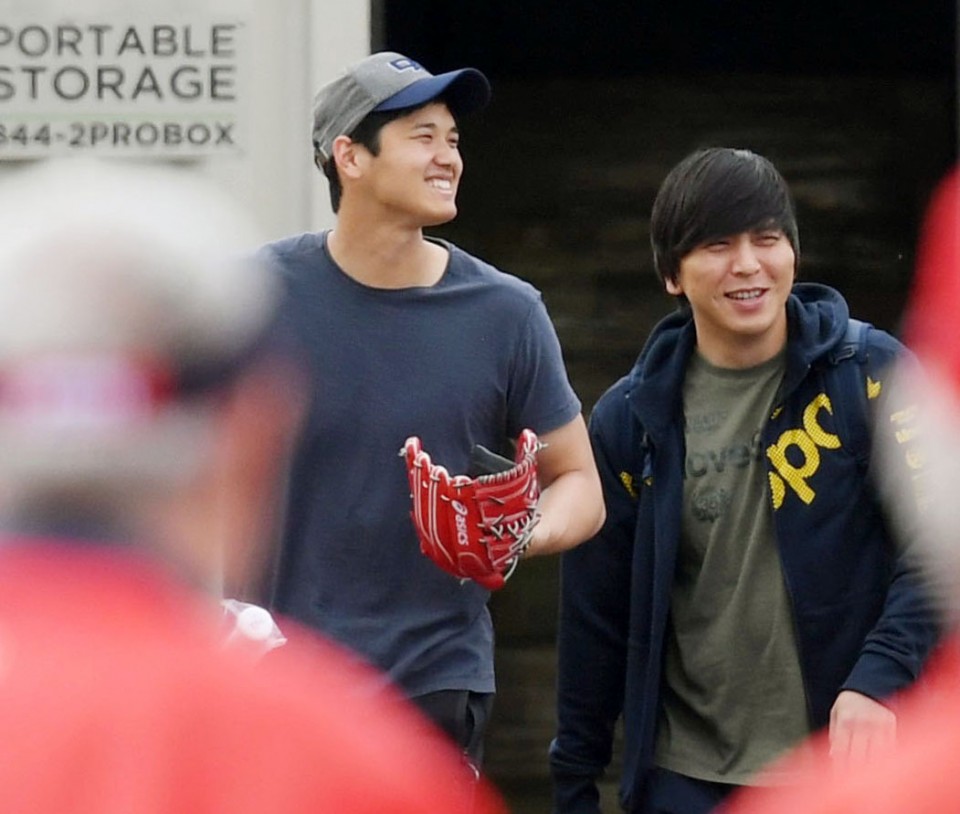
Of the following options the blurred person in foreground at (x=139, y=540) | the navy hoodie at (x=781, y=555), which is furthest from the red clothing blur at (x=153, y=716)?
the navy hoodie at (x=781, y=555)

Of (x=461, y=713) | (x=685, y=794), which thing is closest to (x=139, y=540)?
(x=461, y=713)

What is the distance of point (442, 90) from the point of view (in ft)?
14.9

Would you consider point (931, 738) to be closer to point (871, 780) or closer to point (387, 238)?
point (871, 780)

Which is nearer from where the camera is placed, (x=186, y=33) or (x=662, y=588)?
(x=662, y=588)

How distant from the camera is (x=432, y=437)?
4.24m

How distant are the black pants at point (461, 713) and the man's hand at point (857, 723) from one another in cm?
63

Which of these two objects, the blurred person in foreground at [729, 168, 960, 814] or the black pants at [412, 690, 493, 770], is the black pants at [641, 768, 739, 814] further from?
the blurred person in foreground at [729, 168, 960, 814]

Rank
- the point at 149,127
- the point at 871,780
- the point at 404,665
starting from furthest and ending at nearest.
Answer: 1. the point at 149,127
2. the point at 404,665
3. the point at 871,780

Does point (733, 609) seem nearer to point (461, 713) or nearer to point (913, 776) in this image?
point (461, 713)

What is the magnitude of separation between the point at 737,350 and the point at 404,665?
31.7 inches

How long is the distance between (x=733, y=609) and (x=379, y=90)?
1.15 metres

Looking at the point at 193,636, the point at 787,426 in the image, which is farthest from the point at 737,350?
the point at 193,636

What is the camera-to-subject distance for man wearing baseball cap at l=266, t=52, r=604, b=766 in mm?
4230

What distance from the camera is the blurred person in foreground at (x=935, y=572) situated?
157 centimetres
